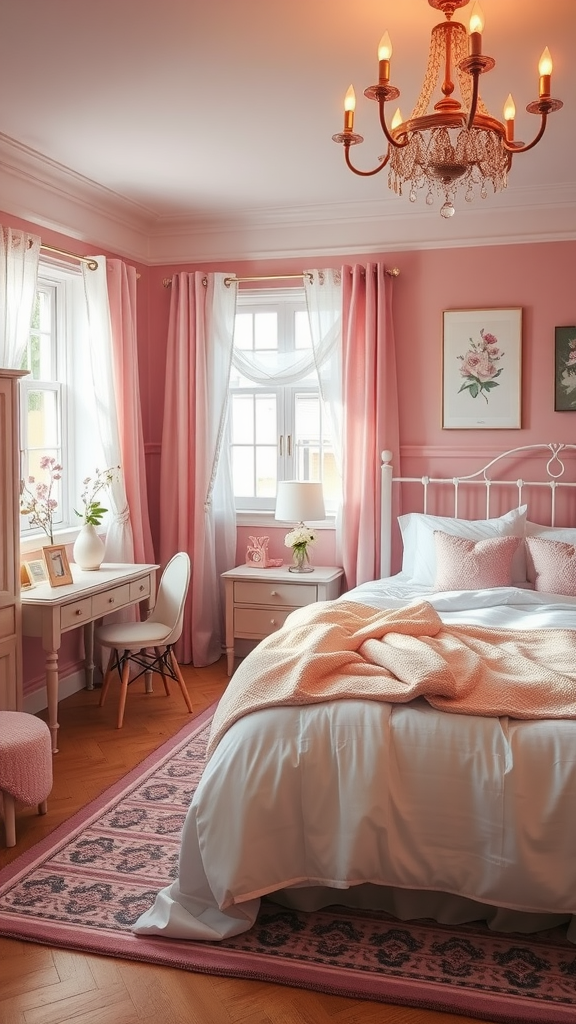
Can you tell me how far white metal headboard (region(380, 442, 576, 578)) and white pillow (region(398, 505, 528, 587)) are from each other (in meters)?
0.18

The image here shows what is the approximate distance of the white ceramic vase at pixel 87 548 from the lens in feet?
15.1

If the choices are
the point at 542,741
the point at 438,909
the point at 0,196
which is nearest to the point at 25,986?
the point at 438,909

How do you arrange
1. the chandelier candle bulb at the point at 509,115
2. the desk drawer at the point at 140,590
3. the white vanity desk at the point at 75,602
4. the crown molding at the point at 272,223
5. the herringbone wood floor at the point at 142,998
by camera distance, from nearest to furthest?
the herringbone wood floor at the point at 142,998 < the chandelier candle bulb at the point at 509,115 < the white vanity desk at the point at 75,602 < the crown molding at the point at 272,223 < the desk drawer at the point at 140,590

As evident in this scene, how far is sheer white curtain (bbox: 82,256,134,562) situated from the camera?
4.88m

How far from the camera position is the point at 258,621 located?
522 cm

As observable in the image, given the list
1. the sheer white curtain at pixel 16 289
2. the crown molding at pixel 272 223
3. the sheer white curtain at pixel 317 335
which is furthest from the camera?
the sheer white curtain at pixel 317 335

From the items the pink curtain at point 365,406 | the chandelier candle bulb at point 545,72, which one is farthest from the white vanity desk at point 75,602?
the chandelier candle bulb at point 545,72

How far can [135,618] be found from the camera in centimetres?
509

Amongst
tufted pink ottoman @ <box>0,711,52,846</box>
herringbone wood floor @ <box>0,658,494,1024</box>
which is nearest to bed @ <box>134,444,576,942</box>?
herringbone wood floor @ <box>0,658,494,1024</box>

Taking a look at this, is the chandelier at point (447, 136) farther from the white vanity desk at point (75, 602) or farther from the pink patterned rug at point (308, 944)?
the white vanity desk at point (75, 602)

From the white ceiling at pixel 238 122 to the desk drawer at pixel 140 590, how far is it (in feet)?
6.31

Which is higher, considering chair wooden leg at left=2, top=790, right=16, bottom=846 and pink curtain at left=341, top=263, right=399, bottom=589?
pink curtain at left=341, top=263, right=399, bottom=589

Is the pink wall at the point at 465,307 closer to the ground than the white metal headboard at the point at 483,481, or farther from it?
farther from it

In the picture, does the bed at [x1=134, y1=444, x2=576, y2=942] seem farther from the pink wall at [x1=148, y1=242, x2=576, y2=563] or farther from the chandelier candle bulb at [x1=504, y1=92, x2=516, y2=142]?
the pink wall at [x1=148, y1=242, x2=576, y2=563]
